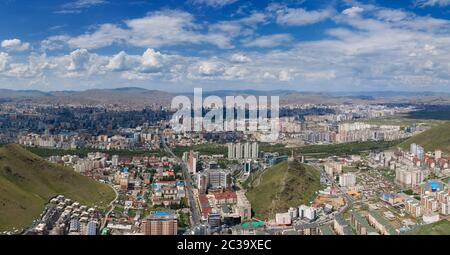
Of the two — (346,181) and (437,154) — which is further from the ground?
(437,154)

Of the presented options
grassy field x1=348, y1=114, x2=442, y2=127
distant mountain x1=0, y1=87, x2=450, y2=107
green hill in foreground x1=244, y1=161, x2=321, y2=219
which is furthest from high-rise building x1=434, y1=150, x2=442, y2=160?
distant mountain x1=0, y1=87, x2=450, y2=107

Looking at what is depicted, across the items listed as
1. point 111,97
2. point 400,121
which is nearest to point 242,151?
point 400,121

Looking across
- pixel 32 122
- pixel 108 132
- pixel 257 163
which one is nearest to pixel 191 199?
pixel 257 163

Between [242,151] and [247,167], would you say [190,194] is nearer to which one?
[247,167]

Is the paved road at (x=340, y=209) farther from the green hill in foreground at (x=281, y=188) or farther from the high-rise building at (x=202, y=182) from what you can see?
the high-rise building at (x=202, y=182)

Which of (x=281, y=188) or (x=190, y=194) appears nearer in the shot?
(x=281, y=188)

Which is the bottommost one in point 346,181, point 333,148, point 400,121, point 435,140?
point 346,181

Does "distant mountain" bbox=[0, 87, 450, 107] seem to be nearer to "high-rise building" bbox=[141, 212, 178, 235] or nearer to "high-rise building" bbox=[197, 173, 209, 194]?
"high-rise building" bbox=[197, 173, 209, 194]
